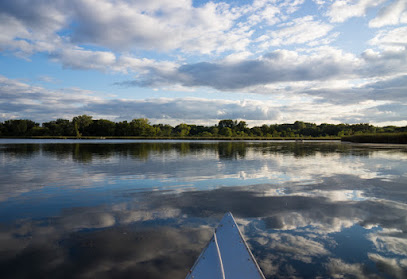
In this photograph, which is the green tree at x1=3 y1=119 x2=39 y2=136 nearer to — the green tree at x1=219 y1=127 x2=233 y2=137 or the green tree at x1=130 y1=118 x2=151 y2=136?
the green tree at x1=130 y1=118 x2=151 y2=136

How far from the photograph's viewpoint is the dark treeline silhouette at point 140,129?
128 m

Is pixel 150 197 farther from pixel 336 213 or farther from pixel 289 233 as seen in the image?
pixel 336 213

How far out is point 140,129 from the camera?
13675 cm

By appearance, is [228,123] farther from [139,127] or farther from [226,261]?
[226,261]

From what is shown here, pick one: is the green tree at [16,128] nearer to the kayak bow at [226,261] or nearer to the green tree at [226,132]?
the green tree at [226,132]

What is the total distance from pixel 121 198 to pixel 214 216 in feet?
11.0

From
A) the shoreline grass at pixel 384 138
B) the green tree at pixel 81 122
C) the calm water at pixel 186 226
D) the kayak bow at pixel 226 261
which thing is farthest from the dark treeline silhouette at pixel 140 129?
the kayak bow at pixel 226 261

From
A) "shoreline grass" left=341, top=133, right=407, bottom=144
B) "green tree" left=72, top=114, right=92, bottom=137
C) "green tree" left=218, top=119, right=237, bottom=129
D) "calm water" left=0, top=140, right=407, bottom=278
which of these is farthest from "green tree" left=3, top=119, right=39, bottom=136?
"calm water" left=0, top=140, right=407, bottom=278

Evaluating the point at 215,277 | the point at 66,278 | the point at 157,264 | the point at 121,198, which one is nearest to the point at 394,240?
the point at 215,277

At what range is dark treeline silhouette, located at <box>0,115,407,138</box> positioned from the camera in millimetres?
128500

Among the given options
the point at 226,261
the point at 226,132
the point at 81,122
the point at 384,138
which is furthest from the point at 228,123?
the point at 226,261

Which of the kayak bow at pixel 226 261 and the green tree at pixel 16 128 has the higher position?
the green tree at pixel 16 128

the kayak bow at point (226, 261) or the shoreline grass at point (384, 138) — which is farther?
the shoreline grass at point (384, 138)

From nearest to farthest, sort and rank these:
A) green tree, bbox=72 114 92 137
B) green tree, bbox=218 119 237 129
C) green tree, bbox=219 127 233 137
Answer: green tree, bbox=72 114 92 137, green tree, bbox=219 127 233 137, green tree, bbox=218 119 237 129
